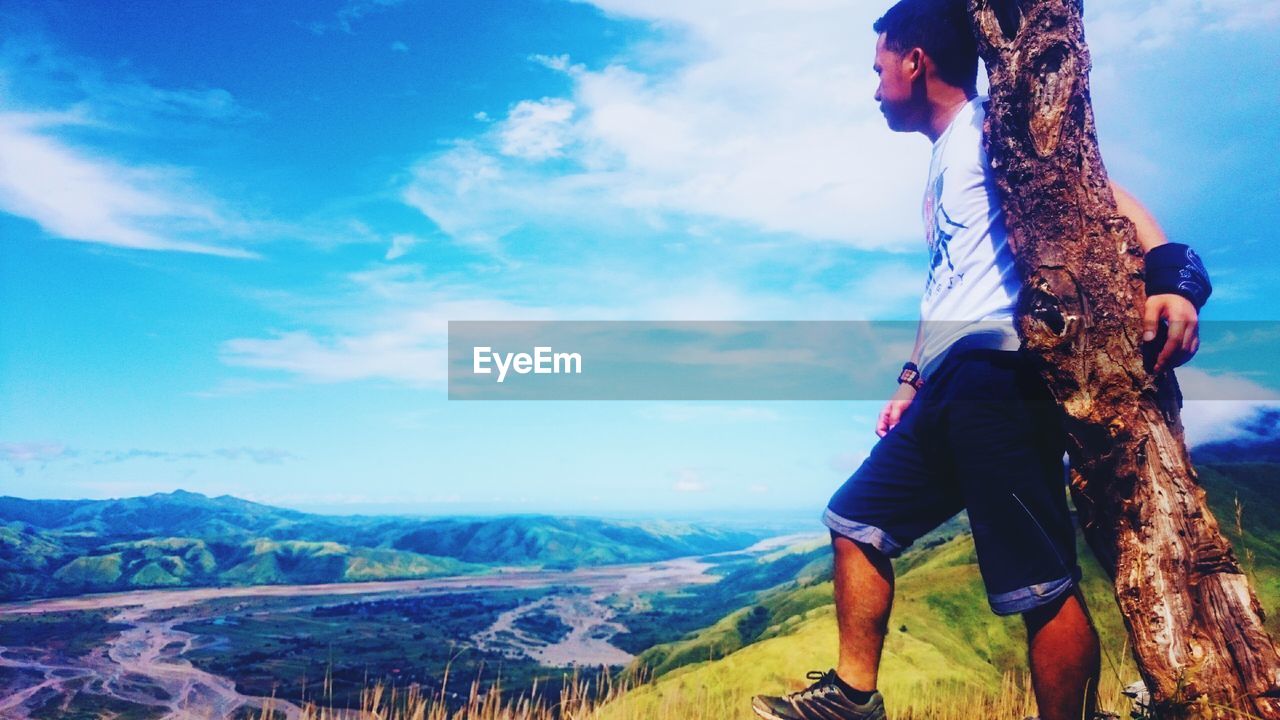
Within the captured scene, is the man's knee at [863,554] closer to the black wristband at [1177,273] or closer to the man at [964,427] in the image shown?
the man at [964,427]

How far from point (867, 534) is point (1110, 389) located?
0.94 m

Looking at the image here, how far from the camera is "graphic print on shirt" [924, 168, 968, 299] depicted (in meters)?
2.68

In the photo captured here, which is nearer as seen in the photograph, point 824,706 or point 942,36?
point 824,706

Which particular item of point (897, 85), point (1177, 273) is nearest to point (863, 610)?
point (1177, 273)

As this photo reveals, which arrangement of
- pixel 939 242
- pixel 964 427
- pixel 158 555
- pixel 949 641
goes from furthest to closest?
pixel 158 555 < pixel 949 641 < pixel 939 242 < pixel 964 427

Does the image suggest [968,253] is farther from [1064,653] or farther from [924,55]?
[1064,653]

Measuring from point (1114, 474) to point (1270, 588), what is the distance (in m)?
17.0

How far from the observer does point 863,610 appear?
269cm

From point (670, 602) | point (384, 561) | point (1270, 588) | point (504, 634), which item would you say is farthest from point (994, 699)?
point (384, 561)

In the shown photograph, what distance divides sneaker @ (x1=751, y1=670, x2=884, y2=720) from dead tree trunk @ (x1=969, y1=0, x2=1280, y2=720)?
3.02ft

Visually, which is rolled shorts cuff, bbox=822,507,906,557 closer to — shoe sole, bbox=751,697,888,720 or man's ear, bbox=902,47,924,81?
shoe sole, bbox=751,697,888,720

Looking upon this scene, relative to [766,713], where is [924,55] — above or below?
above

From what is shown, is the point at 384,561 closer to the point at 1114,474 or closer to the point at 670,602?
the point at 670,602

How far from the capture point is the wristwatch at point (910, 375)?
9.93ft
